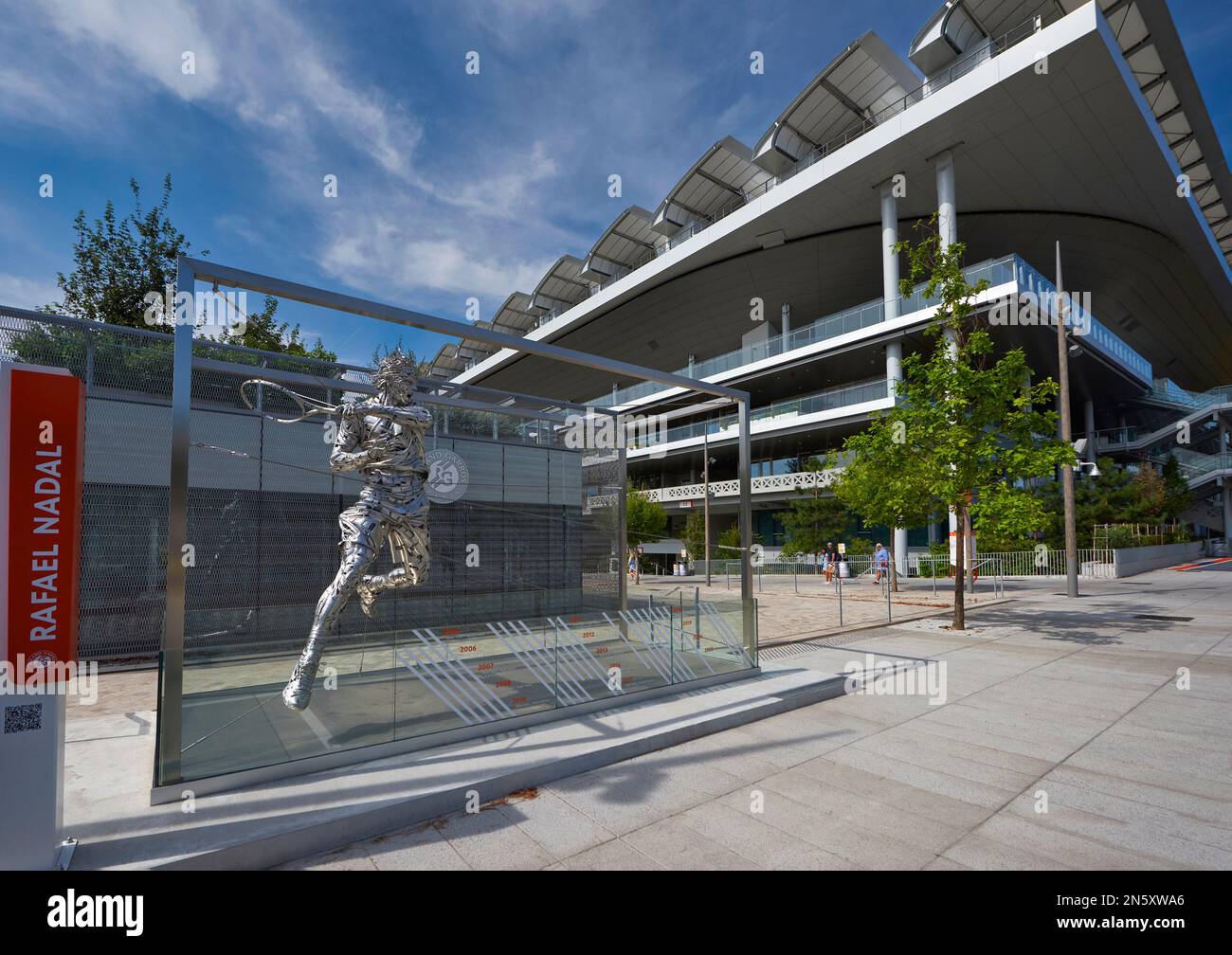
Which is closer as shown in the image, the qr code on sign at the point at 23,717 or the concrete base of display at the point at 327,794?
the qr code on sign at the point at 23,717

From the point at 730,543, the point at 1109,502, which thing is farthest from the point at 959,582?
the point at 1109,502

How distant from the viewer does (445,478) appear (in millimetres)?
13617

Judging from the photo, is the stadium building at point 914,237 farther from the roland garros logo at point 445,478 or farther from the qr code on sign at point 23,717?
the qr code on sign at point 23,717

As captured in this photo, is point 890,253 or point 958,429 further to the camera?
point 890,253

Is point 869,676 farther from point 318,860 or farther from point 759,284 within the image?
point 759,284

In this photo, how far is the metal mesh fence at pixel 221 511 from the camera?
10.1 meters

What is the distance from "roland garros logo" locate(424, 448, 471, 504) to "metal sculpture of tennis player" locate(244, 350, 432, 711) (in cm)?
744

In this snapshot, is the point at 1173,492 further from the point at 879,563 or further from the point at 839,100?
the point at 839,100

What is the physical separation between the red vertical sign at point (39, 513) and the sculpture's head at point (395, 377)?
2590 mm

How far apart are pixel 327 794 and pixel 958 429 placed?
1275 cm

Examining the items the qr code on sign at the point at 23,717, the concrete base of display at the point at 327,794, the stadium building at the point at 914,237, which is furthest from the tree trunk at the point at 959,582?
the qr code on sign at the point at 23,717

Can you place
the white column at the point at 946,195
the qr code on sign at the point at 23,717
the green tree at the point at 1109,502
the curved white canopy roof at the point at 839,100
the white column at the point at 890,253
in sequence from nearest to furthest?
the qr code on sign at the point at 23,717, the white column at the point at 946,195, the curved white canopy roof at the point at 839,100, the white column at the point at 890,253, the green tree at the point at 1109,502

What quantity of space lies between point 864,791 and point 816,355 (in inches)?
1217
